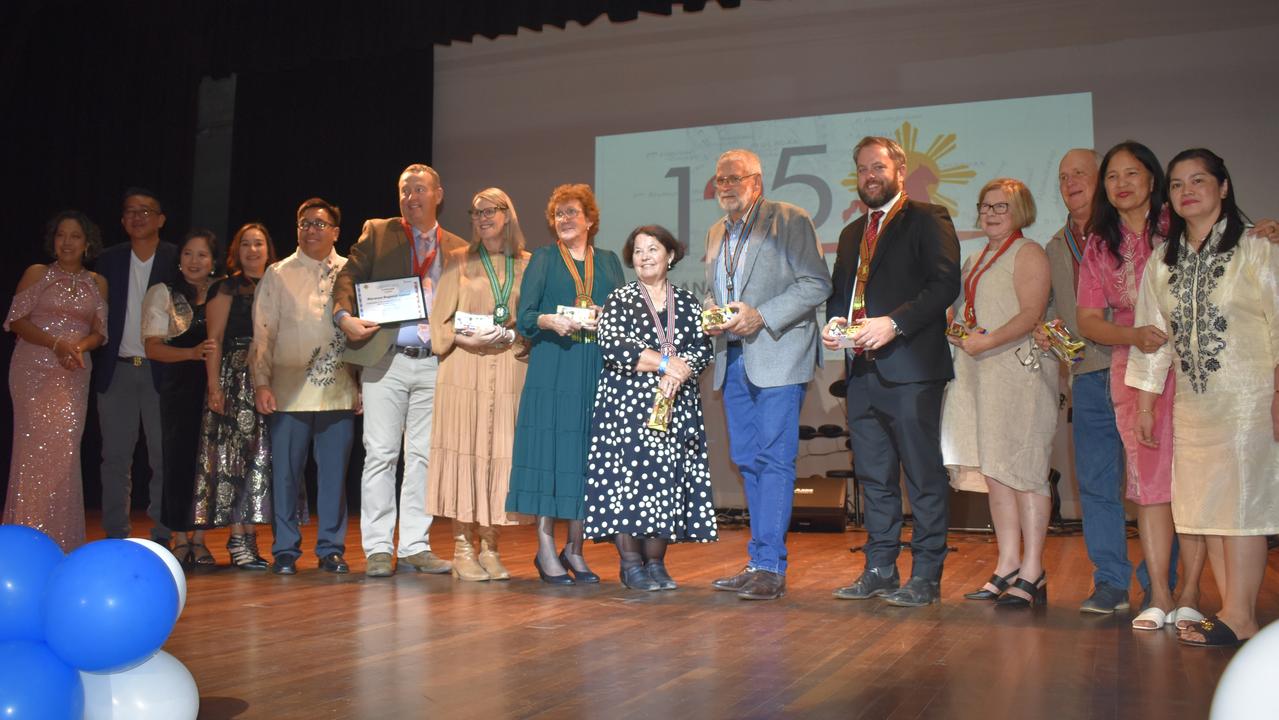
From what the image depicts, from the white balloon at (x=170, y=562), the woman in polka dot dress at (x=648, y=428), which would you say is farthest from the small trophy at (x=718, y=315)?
the white balloon at (x=170, y=562)

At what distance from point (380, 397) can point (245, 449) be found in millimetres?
716

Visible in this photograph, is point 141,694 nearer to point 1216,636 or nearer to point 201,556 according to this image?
point 1216,636

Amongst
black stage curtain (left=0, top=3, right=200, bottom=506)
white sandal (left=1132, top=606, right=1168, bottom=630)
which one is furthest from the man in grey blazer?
black stage curtain (left=0, top=3, right=200, bottom=506)

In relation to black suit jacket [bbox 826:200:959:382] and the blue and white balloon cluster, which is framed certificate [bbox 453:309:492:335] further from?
the blue and white balloon cluster

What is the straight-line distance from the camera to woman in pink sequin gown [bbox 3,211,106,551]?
4418 millimetres

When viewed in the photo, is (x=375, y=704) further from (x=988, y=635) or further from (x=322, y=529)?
(x=322, y=529)

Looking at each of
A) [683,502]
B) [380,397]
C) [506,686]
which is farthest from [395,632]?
[380,397]

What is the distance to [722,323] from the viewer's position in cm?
359

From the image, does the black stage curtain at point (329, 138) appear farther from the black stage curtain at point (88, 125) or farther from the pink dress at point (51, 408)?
the pink dress at point (51, 408)

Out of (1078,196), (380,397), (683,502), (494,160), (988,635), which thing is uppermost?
(494,160)

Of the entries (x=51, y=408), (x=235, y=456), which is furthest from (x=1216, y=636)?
(x=51, y=408)

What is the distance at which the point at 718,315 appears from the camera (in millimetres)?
3598

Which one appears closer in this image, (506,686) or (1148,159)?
(506,686)

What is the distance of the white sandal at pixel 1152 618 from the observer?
118 inches
